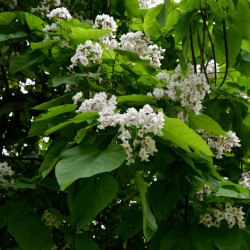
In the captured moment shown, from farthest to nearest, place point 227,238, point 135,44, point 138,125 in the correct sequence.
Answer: point 135,44 → point 227,238 → point 138,125

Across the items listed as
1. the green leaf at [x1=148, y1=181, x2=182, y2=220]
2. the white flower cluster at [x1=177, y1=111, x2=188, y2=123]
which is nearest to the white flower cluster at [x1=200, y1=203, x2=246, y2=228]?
the green leaf at [x1=148, y1=181, x2=182, y2=220]

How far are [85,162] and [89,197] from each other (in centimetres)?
14

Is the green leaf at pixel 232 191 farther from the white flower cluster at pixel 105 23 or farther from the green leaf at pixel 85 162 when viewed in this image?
the white flower cluster at pixel 105 23

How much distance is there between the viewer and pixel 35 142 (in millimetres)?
2459

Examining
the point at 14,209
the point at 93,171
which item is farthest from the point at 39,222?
the point at 93,171

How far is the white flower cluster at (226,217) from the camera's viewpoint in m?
1.29

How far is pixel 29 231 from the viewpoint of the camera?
1400mm

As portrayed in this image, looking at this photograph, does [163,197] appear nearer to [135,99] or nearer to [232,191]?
[232,191]

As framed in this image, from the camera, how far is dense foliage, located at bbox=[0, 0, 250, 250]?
96 cm

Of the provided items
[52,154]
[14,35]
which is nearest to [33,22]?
[14,35]

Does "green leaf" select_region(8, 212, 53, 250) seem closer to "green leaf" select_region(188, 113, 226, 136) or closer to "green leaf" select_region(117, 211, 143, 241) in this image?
"green leaf" select_region(117, 211, 143, 241)

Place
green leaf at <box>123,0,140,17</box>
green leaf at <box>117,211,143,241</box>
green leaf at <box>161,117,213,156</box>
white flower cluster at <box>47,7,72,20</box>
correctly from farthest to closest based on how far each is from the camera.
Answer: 1. green leaf at <box>123,0,140,17</box>
2. white flower cluster at <box>47,7,72,20</box>
3. green leaf at <box>117,211,143,241</box>
4. green leaf at <box>161,117,213,156</box>

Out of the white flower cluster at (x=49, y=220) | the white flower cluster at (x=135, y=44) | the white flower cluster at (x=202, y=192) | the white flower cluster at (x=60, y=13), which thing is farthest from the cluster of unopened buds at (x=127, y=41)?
the white flower cluster at (x=49, y=220)

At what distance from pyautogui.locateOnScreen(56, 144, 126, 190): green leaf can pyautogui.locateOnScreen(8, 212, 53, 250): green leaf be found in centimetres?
61
